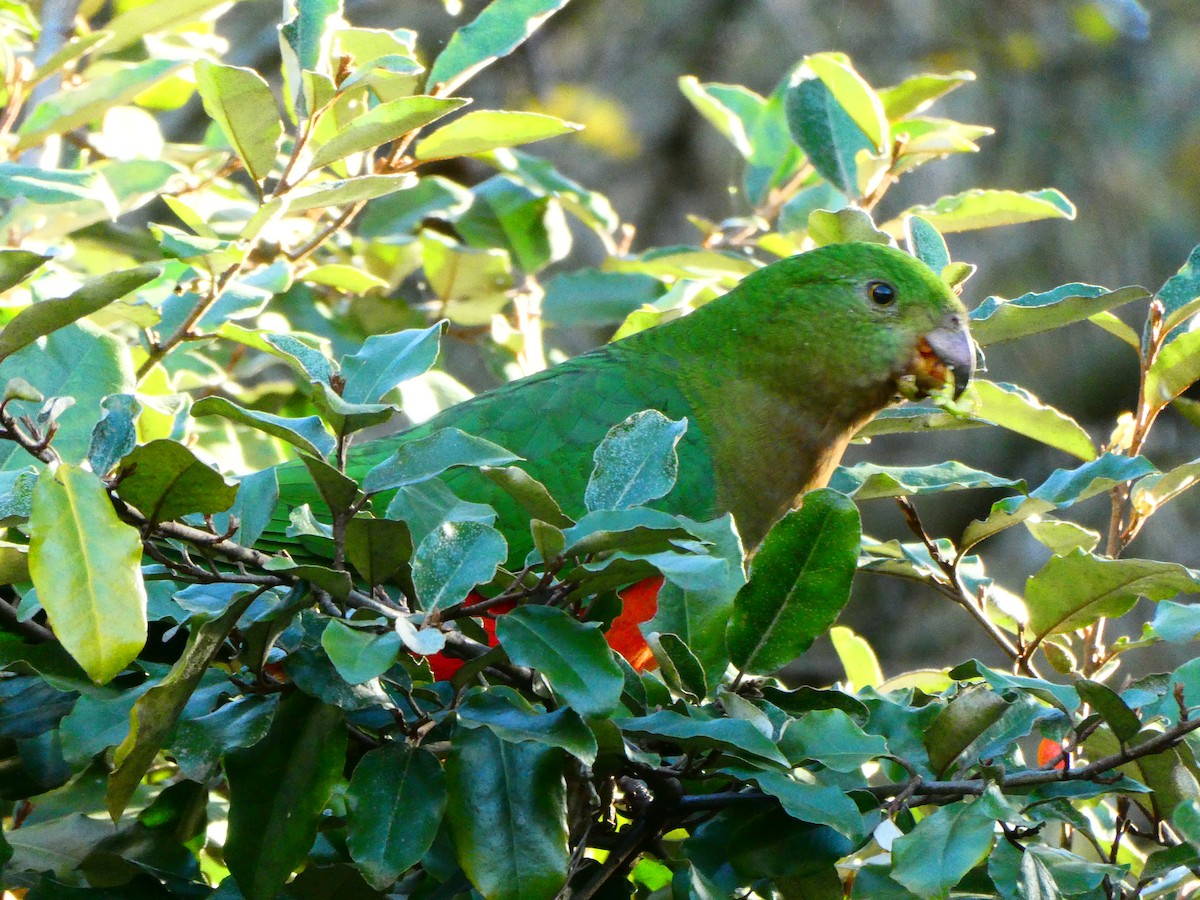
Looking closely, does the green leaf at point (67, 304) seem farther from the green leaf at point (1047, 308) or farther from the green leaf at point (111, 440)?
the green leaf at point (1047, 308)

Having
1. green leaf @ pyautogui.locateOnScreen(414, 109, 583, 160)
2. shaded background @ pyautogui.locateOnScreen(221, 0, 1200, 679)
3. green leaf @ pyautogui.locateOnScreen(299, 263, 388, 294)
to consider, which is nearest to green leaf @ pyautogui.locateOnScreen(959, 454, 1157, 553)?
green leaf @ pyautogui.locateOnScreen(414, 109, 583, 160)

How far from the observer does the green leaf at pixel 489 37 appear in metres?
1.58

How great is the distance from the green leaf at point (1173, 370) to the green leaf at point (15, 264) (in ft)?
4.09

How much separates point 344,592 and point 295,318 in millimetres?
1352

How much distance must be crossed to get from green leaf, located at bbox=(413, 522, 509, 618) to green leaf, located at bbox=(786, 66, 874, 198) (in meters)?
1.22

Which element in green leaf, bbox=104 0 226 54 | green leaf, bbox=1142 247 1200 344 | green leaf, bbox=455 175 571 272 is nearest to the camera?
green leaf, bbox=1142 247 1200 344

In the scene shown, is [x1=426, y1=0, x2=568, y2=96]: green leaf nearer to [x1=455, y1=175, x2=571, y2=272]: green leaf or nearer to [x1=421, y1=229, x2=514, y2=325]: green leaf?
[x1=421, y1=229, x2=514, y2=325]: green leaf

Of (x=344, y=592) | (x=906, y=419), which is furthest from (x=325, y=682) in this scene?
(x=906, y=419)

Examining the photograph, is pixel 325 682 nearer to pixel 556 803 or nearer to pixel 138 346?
pixel 556 803

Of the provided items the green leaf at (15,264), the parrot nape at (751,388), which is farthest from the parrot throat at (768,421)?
the green leaf at (15,264)

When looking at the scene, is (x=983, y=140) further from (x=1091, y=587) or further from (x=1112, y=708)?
(x=1112, y=708)

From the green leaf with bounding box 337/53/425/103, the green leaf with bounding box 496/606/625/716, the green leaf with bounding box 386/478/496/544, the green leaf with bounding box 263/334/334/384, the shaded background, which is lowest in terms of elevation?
the shaded background

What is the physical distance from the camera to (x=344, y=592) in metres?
0.89

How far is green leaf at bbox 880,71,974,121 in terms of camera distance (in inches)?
76.7
